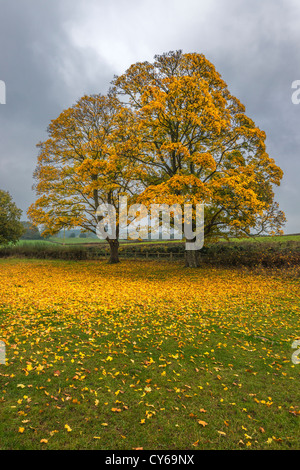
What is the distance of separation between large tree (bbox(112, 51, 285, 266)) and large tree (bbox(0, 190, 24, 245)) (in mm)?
29035

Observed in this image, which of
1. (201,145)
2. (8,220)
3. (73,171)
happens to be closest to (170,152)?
(201,145)

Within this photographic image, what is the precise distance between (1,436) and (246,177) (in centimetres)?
1759

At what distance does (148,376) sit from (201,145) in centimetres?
1967

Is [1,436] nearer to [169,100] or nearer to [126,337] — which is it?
[126,337]

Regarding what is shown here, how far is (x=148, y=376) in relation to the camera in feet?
16.7

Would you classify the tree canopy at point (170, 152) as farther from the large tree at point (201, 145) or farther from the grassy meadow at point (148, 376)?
the grassy meadow at point (148, 376)

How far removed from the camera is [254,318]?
8.80 meters

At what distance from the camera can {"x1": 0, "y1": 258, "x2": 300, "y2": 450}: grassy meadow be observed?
3.56 metres

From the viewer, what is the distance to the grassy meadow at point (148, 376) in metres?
3.56

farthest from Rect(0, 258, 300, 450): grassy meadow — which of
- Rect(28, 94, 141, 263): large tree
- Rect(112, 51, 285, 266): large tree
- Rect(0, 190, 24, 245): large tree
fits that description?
Rect(0, 190, 24, 245): large tree

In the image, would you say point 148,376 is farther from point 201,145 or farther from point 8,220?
point 8,220

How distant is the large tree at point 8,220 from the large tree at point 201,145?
29035mm

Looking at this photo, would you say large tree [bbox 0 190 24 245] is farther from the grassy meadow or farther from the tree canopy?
the grassy meadow
